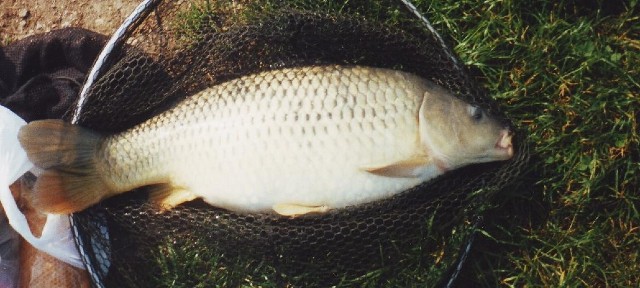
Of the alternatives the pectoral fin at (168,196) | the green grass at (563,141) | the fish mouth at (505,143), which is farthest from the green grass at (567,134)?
A: the pectoral fin at (168,196)

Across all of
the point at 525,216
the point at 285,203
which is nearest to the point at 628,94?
the point at 525,216

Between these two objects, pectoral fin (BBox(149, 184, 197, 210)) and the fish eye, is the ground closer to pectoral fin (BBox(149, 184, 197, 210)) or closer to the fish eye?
pectoral fin (BBox(149, 184, 197, 210))

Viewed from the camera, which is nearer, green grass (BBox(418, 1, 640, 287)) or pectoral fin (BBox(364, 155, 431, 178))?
pectoral fin (BBox(364, 155, 431, 178))

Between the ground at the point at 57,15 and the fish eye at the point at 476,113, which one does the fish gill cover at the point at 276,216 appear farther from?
the ground at the point at 57,15

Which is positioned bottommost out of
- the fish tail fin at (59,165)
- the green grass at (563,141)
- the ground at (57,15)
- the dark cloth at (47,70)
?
the green grass at (563,141)

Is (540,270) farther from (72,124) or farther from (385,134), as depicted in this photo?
(72,124)

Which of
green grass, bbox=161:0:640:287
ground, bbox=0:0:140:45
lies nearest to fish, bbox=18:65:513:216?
green grass, bbox=161:0:640:287
